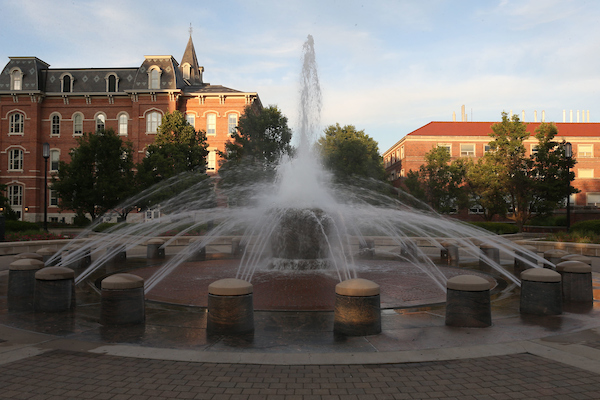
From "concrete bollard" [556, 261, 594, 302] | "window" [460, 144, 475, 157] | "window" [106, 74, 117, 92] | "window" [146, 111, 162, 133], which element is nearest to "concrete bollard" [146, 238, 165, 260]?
"concrete bollard" [556, 261, 594, 302]

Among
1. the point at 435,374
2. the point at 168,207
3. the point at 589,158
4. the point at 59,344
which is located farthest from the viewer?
the point at 589,158

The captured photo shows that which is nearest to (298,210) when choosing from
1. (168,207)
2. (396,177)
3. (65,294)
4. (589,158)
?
(65,294)

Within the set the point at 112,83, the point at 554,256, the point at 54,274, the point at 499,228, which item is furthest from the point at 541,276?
the point at 112,83

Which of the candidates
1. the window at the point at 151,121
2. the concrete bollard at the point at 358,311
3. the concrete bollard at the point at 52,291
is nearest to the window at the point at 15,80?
the window at the point at 151,121

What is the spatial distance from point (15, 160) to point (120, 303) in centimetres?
5273

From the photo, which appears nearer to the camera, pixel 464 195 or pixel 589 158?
pixel 464 195

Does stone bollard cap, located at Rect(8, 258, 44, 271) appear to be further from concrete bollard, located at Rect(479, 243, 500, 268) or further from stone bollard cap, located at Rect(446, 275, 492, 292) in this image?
concrete bollard, located at Rect(479, 243, 500, 268)

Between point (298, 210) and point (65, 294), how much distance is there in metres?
6.57

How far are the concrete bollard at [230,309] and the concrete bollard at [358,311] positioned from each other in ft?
4.74

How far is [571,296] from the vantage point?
29.7 feet

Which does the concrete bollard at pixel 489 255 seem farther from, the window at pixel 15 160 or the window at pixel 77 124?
the window at pixel 15 160

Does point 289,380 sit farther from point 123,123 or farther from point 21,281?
point 123,123

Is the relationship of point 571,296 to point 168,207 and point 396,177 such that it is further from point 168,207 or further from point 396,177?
point 396,177

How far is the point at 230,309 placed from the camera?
257 inches
